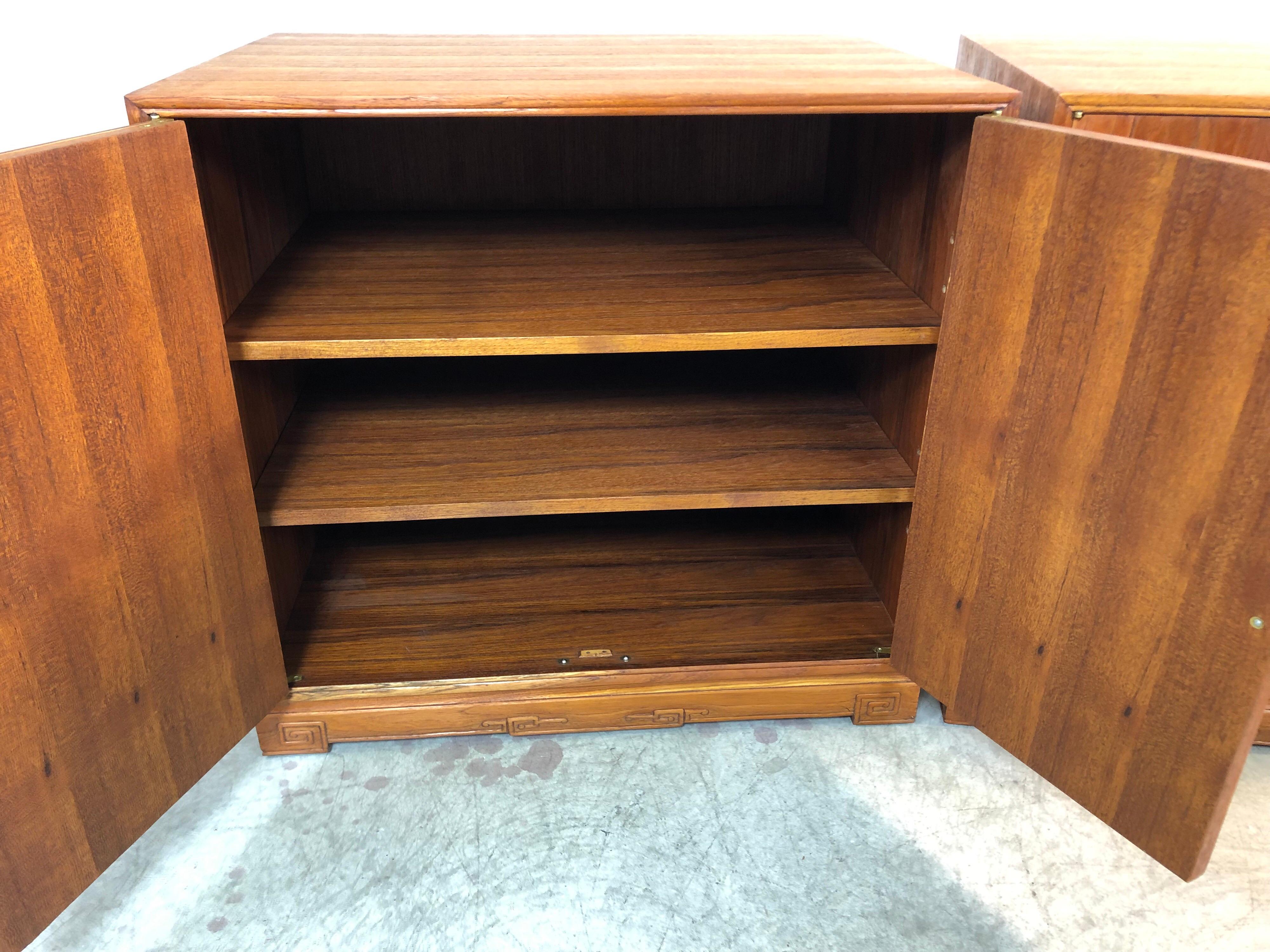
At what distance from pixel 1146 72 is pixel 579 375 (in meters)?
0.92

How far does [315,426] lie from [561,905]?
0.78 meters

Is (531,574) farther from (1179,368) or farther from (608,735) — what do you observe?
(1179,368)

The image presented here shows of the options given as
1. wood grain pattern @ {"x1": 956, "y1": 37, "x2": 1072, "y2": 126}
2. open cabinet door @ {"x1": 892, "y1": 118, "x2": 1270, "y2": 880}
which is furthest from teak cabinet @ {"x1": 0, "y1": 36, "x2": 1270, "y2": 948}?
wood grain pattern @ {"x1": 956, "y1": 37, "x2": 1072, "y2": 126}

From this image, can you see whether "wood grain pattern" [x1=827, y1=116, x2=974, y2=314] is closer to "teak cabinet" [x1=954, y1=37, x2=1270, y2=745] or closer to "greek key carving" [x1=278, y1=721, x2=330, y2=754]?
"teak cabinet" [x1=954, y1=37, x2=1270, y2=745]

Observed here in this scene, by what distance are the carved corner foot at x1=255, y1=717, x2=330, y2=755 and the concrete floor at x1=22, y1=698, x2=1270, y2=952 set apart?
0.02m

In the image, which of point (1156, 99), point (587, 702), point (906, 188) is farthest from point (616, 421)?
point (1156, 99)

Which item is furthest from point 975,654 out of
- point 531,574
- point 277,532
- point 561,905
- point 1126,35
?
point 1126,35

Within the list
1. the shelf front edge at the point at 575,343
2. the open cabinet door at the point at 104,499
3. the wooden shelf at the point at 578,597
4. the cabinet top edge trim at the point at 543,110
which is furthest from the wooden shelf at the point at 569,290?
the wooden shelf at the point at 578,597

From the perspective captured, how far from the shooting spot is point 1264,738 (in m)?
1.41

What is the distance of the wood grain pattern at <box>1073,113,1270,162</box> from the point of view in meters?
1.15

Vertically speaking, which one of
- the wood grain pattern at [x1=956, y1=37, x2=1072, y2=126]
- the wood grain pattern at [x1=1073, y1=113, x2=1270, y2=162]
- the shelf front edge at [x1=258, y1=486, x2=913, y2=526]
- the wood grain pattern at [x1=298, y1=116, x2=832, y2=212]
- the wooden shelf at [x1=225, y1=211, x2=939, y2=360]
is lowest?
the shelf front edge at [x1=258, y1=486, x2=913, y2=526]

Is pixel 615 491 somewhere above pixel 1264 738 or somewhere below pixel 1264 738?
above

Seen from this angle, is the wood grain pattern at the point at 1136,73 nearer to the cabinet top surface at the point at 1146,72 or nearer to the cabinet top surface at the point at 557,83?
the cabinet top surface at the point at 1146,72

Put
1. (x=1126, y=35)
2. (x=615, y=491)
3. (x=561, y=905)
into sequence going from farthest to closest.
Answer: (x=1126, y=35) < (x=615, y=491) < (x=561, y=905)
